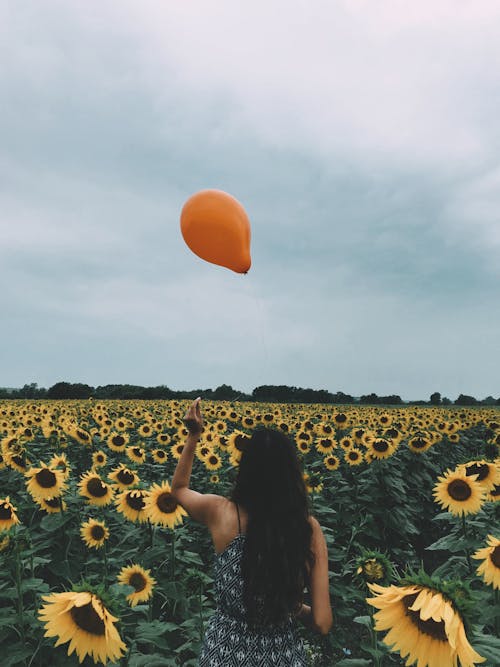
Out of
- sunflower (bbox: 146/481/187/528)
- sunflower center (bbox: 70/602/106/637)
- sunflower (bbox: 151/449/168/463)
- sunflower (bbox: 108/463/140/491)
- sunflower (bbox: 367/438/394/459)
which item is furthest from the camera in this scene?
sunflower (bbox: 151/449/168/463)

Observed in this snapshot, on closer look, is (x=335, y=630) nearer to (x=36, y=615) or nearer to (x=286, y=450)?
(x=36, y=615)

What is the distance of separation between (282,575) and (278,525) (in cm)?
24

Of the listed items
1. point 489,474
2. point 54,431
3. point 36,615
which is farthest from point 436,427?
point 36,615

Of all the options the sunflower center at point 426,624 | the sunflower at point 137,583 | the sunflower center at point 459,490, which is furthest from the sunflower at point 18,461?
the sunflower center at point 426,624

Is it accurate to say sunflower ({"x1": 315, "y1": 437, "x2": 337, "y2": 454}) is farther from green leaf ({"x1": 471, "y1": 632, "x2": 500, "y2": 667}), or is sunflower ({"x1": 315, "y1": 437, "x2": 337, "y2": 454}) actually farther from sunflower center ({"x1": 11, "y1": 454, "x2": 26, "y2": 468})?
green leaf ({"x1": 471, "y1": 632, "x2": 500, "y2": 667})

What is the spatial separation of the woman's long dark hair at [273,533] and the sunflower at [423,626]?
56 cm

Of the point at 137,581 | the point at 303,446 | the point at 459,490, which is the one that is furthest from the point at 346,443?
the point at 137,581

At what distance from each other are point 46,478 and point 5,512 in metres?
0.76

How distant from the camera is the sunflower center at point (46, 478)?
531cm

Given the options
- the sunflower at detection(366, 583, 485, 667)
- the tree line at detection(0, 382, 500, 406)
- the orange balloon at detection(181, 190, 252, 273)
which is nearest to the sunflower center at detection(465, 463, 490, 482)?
the orange balloon at detection(181, 190, 252, 273)

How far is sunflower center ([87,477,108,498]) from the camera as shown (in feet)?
17.7

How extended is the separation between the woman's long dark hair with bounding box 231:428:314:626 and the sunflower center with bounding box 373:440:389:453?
604 cm

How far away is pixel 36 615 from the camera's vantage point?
3.88m

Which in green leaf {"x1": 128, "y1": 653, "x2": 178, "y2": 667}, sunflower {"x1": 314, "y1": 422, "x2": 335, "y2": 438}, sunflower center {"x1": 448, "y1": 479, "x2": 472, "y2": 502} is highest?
sunflower {"x1": 314, "y1": 422, "x2": 335, "y2": 438}
